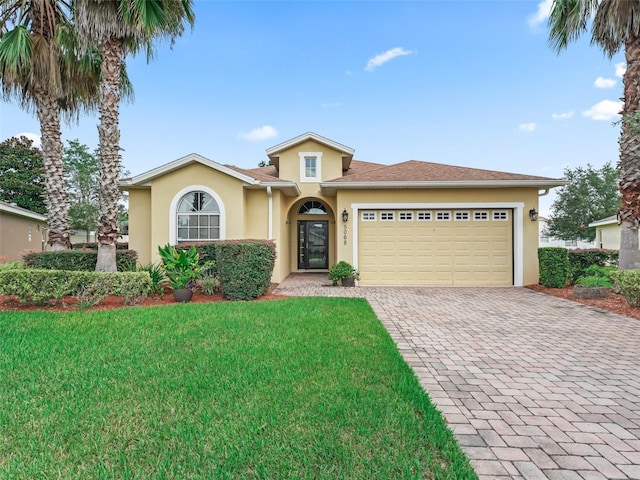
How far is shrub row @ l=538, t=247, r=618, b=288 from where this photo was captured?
10.3 metres

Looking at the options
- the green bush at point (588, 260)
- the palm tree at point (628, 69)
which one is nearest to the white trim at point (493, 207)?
the green bush at point (588, 260)

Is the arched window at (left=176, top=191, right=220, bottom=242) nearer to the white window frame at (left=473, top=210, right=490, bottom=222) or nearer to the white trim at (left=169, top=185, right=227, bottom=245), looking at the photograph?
the white trim at (left=169, top=185, right=227, bottom=245)

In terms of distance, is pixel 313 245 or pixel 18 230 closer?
pixel 313 245

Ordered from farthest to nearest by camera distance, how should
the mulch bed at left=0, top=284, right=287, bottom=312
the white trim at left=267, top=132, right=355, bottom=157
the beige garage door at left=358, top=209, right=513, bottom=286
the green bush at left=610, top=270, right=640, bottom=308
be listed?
the white trim at left=267, top=132, right=355, bottom=157, the beige garage door at left=358, top=209, right=513, bottom=286, the green bush at left=610, top=270, right=640, bottom=308, the mulch bed at left=0, top=284, right=287, bottom=312

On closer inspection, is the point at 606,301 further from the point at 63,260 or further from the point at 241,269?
the point at 63,260

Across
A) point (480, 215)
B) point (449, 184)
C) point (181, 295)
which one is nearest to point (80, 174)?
point (181, 295)

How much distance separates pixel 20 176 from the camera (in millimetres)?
26875

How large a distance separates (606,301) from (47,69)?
16.6m

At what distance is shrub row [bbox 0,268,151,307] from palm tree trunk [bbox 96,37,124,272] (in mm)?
1078

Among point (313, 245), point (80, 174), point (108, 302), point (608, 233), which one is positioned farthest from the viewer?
point (80, 174)

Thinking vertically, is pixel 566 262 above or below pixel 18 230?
below

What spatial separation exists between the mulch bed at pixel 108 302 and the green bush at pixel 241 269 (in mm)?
320

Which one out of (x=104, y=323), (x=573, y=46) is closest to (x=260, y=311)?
(x=104, y=323)

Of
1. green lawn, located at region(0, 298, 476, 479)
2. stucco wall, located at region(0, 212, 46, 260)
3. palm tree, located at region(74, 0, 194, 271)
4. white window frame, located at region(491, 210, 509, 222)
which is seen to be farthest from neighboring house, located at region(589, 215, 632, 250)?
stucco wall, located at region(0, 212, 46, 260)
